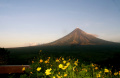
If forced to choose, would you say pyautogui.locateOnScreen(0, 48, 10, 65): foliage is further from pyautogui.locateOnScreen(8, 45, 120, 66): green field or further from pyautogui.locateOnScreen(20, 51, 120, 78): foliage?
pyautogui.locateOnScreen(20, 51, 120, 78): foliage

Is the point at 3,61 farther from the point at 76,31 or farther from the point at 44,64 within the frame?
the point at 76,31

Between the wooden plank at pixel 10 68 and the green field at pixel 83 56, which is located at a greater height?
the wooden plank at pixel 10 68

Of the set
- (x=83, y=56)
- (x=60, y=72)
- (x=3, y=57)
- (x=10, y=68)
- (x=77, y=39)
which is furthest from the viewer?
(x=77, y=39)

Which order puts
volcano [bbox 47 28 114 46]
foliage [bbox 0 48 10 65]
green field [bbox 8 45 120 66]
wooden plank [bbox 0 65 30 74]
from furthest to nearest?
volcano [bbox 47 28 114 46]
green field [bbox 8 45 120 66]
foliage [bbox 0 48 10 65]
wooden plank [bbox 0 65 30 74]

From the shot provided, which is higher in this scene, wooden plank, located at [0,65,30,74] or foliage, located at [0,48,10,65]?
foliage, located at [0,48,10,65]

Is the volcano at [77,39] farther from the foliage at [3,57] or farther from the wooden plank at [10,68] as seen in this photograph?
the wooden plank at [10,68]

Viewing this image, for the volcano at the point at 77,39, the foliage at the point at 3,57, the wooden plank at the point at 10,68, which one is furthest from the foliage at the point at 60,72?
the volcano at the point at 77,39

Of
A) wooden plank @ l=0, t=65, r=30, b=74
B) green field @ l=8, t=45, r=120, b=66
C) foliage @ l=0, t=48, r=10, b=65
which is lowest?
green field @ l=8, t=45, r=120, b=66

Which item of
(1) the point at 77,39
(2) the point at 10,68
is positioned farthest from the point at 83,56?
(1) the point at 77,39

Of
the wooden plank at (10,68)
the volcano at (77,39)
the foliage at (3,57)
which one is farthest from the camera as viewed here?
the volcano at (77,39)

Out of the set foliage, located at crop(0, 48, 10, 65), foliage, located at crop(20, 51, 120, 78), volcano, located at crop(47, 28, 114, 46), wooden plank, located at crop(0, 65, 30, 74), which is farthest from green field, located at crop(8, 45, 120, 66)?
volcano, located at crop(47, 28, 114, 46)

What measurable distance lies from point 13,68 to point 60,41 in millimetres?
153838

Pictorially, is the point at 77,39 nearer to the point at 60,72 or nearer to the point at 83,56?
the point at 83,56

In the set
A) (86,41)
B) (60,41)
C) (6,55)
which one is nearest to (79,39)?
(86,41)
